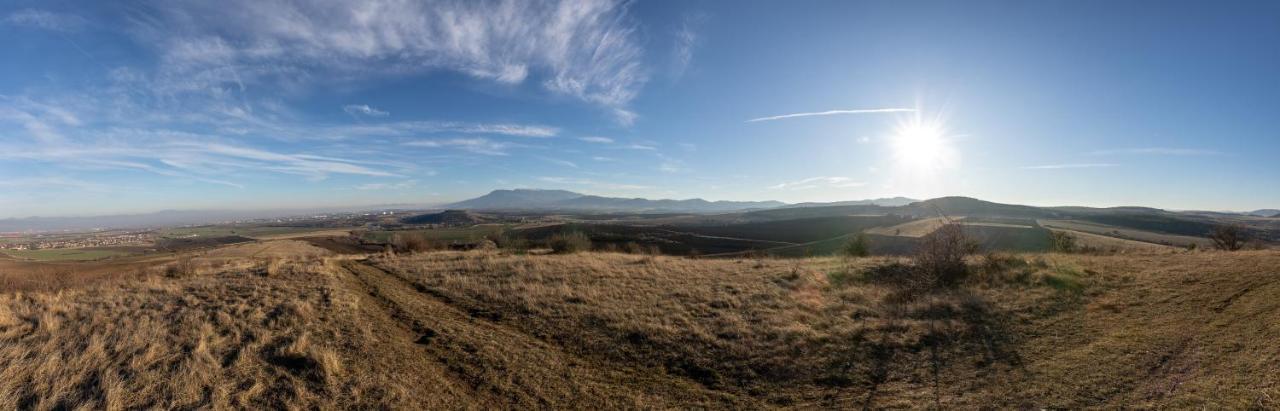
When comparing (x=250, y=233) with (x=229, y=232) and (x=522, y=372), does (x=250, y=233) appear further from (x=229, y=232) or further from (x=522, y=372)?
(x=522, y=372)

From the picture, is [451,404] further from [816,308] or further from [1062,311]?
[1062,311]

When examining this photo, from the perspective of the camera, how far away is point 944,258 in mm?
16984

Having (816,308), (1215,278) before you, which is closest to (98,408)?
(816,308)

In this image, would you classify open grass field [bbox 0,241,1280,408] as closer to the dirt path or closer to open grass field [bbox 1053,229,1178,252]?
the dirt path

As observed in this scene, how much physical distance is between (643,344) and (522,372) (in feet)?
9.15

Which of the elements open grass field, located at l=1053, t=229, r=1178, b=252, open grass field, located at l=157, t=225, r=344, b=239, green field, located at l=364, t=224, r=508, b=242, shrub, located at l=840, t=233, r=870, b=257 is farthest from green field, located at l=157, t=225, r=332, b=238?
open grass field, located at l=1053, t=229, r=1178, b=252

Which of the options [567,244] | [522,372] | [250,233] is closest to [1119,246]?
[567,244]

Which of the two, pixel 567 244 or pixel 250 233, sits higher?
pixel 567 244

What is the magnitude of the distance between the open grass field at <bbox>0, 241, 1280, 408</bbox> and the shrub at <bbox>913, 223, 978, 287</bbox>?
148cm

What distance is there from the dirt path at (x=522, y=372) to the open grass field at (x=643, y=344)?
0.05 m

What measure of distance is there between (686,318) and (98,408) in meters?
10.1

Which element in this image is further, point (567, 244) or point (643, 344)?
point (567, 244)

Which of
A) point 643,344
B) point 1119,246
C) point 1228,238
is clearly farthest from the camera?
point 1119,246

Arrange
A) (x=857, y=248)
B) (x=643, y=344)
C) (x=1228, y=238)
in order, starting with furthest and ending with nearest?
(x=857, y=248), (x=1228, y=238), (x=643, y=344)
